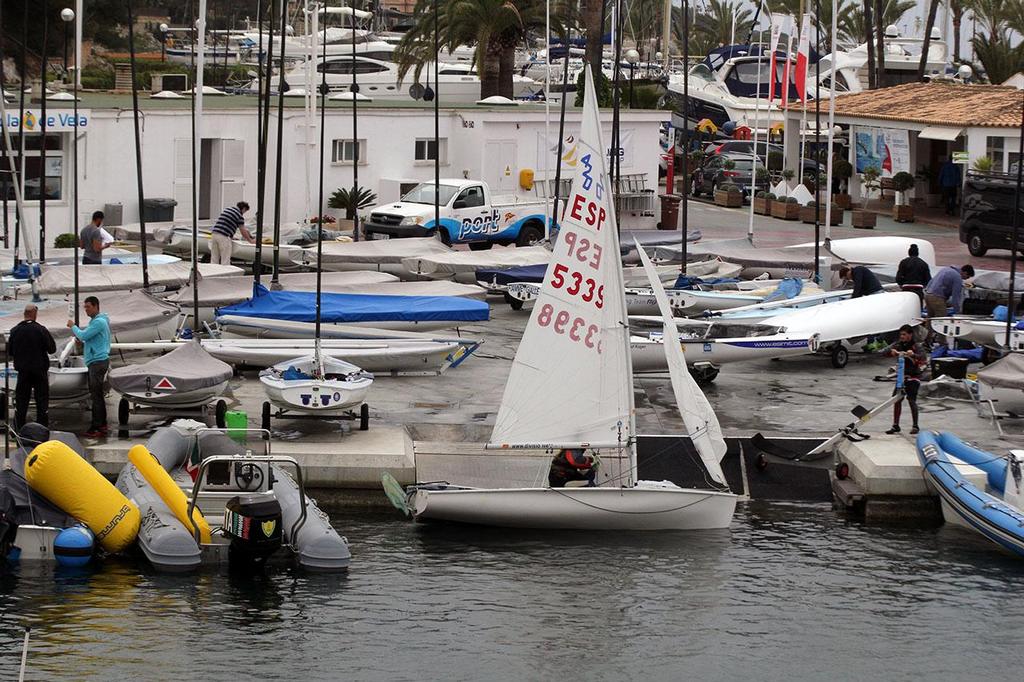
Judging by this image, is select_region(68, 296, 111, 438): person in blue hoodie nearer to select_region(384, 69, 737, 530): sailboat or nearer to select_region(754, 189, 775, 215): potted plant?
select_region(384, 69, 737, 530): sailboat

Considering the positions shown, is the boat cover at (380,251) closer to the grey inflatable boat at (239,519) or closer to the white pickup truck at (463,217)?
the white pickup truck at (463,217)

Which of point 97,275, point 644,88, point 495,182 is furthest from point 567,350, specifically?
point 644,88

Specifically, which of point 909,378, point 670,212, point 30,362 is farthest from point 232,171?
point 909,378

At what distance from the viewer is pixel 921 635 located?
58.4 feet

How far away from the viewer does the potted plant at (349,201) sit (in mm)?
46000

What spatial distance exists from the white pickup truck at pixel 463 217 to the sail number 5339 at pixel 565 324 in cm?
2183

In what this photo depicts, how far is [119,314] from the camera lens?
90.3ft

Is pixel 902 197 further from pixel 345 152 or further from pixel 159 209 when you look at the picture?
pixel 159 209

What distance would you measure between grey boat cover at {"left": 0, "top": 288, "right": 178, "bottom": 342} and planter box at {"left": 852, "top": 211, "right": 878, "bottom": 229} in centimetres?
2730

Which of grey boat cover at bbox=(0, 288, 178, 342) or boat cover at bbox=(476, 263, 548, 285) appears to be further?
boat cover at bbox=(476, 263, 548, 285)

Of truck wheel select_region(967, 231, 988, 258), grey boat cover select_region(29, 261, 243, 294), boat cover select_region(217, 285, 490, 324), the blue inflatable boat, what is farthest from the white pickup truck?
the blue inflatable boat

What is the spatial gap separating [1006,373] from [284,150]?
26.7 m

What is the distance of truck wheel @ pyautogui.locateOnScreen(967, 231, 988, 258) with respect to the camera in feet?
140

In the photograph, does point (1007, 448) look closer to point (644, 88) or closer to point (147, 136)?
point (147, 136)
